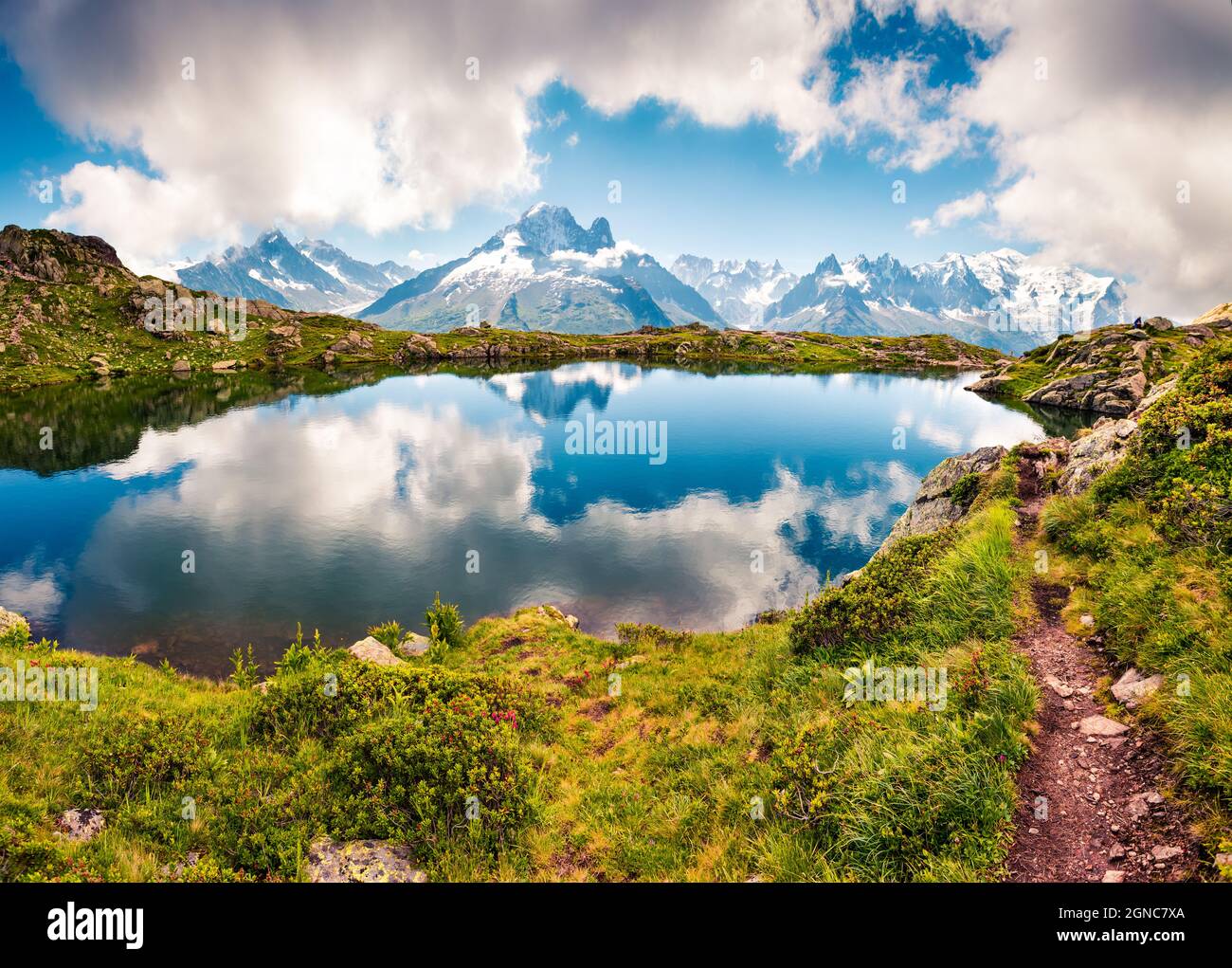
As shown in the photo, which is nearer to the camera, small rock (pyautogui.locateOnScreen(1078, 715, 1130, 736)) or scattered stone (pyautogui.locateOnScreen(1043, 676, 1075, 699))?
small rock (pyautogui.locateOnScreen(1078, 715, 1130, 736))

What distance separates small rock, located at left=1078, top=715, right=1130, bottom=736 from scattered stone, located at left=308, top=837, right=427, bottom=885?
11160 millimetres

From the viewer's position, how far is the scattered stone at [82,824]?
25.6ft

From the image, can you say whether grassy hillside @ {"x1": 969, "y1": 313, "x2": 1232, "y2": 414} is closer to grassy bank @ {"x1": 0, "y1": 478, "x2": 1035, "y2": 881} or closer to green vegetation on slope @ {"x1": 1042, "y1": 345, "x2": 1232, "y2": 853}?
green vegetation on slope @ {"x1": 1042, "y1": 345, "x2": 1232, "y2": 853}

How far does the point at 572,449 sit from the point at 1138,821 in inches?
2326

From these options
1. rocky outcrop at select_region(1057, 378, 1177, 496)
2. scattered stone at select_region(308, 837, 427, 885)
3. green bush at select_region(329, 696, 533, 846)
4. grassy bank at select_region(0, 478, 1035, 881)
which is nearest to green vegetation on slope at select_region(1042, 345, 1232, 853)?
rocky outcrop at select_region(1057, 378, 1177, 496)

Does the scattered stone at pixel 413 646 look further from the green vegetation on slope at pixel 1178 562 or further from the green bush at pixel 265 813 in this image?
the green vegetation on slope at pixel 1178 562

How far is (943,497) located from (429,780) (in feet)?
88.6

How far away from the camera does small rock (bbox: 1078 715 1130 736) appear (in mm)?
7949

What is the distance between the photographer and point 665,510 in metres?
42.7

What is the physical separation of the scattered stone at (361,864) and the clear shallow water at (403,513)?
17.5 metres

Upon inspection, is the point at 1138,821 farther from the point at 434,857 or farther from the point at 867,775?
the point at 434,857

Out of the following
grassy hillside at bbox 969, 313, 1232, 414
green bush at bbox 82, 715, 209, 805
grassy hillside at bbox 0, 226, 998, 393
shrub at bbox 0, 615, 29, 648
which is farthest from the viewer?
grassy hillside at bbox 0, 226, 998, 393

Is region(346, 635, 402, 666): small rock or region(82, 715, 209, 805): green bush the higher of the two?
region(82, 715, 209, 805): green bush
